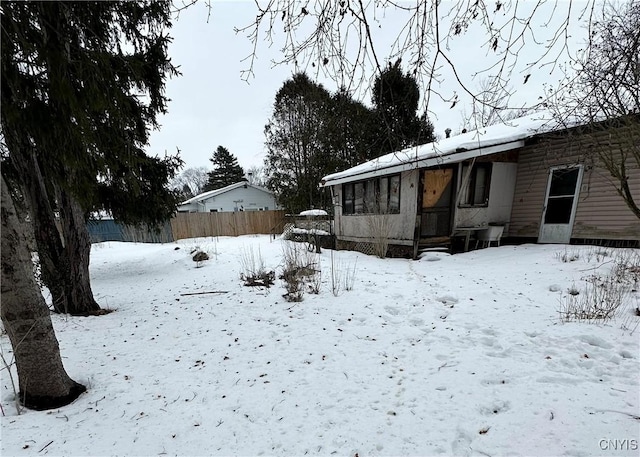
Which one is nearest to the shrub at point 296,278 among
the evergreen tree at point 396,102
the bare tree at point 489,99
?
the evergreen tree at point 396,102

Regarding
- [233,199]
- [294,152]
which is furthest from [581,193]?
[233,199]

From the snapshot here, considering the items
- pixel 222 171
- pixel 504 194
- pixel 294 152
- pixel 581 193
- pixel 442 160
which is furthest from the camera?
pixel 222 171

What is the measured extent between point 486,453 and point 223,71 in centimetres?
363

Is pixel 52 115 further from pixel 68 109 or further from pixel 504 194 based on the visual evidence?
pixel 504 194

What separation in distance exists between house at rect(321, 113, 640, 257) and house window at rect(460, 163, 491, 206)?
0.10 feet

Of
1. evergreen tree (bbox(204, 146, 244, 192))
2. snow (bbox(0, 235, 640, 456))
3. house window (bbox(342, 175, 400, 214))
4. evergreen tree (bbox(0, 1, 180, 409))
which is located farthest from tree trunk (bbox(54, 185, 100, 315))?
evergreen tree (bbox(204, 146, 244, 192))

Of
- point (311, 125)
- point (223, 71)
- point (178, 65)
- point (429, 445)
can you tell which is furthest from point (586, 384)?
point (311, 125)

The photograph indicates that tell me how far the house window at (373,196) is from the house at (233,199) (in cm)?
1327

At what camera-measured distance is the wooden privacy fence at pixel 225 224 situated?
56.3 feet

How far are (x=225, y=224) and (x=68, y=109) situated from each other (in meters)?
16.7

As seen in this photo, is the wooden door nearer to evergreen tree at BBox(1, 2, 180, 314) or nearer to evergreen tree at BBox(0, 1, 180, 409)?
evergreen tree at BBox(1, 2, 180, 314)

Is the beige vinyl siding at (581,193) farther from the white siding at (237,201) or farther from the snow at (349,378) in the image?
the white siding at (237,201)

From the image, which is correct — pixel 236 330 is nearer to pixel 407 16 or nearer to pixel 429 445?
pixel 429 445

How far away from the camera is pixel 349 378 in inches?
97.4
